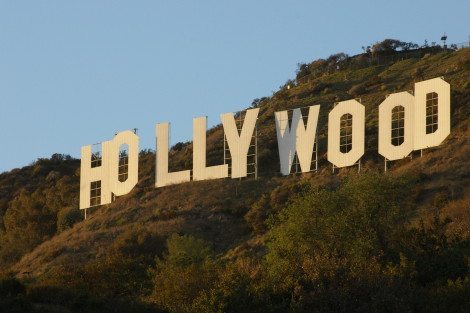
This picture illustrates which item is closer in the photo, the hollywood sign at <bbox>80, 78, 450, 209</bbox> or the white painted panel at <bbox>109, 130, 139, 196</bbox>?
the hollywood sign at <bbox>80, 78, 450, 209</bbox>

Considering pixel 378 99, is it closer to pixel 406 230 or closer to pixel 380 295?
pixel 406 230

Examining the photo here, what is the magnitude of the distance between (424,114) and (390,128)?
2172 mm

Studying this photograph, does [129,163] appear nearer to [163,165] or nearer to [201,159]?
[163,165]

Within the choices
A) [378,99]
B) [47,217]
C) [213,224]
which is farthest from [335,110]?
[47,217]

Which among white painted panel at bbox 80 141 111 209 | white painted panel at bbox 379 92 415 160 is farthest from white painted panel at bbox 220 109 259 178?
white painted panel at bbox 80 141 111 209

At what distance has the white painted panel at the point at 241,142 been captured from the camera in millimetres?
69769

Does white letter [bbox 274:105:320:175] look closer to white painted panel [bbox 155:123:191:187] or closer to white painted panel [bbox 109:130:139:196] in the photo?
white painted panel [bbox 155:123:191:187]

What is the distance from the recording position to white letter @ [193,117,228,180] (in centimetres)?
7062

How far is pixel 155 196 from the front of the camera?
74.8 metres

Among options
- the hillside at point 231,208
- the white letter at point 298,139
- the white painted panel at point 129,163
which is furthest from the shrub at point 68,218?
the white letter at point 298,139

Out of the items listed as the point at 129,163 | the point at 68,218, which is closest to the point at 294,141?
the point at 129,163

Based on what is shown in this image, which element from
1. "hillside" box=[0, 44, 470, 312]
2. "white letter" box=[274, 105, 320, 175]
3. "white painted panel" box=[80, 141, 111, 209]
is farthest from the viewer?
"white painted panel" box=[80, 141, 111, 209]

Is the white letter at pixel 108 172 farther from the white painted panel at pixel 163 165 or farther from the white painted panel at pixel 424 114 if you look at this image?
the white painted panel at pixel 424 114

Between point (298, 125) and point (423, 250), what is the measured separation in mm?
19080
